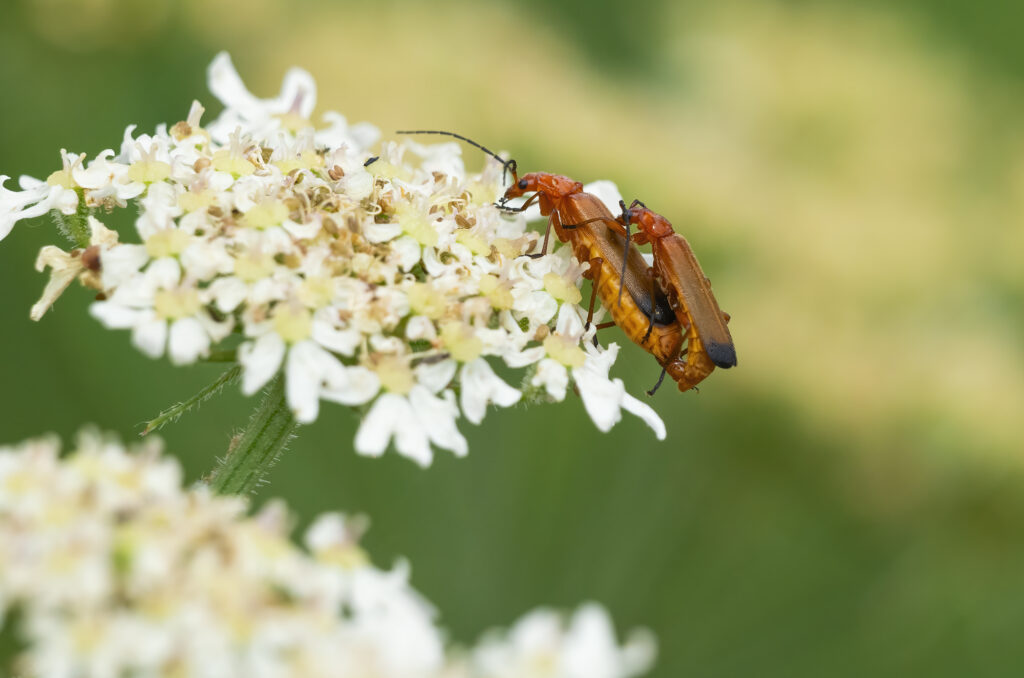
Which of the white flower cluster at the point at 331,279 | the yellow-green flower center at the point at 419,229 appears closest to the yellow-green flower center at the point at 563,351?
the white flower cluster at the point at 331,279

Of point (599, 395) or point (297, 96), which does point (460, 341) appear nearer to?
point (599, 395)

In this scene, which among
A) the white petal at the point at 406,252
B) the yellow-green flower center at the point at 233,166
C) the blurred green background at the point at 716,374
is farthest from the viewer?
the blurred green background at the point at 716,374

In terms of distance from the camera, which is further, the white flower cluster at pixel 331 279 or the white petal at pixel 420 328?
the white petal at pixel 420 328

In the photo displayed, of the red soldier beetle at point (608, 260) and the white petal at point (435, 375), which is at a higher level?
the red soldier beetle at point (608, 260)

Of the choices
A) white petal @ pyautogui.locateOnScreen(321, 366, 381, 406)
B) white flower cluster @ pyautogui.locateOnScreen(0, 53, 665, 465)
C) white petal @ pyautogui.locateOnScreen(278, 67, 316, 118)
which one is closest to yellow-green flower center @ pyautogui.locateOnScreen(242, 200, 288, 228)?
white flower cluster @ pyautogui.locateOnScreen(0, 53, 665, 465)

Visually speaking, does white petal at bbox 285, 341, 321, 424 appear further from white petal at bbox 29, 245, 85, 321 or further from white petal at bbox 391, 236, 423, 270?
white petal at bbox 29, 245, 85, 321

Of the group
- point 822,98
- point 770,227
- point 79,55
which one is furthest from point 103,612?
point 822,98

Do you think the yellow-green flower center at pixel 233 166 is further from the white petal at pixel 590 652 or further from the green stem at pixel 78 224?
the white petal at pixel 590 652
